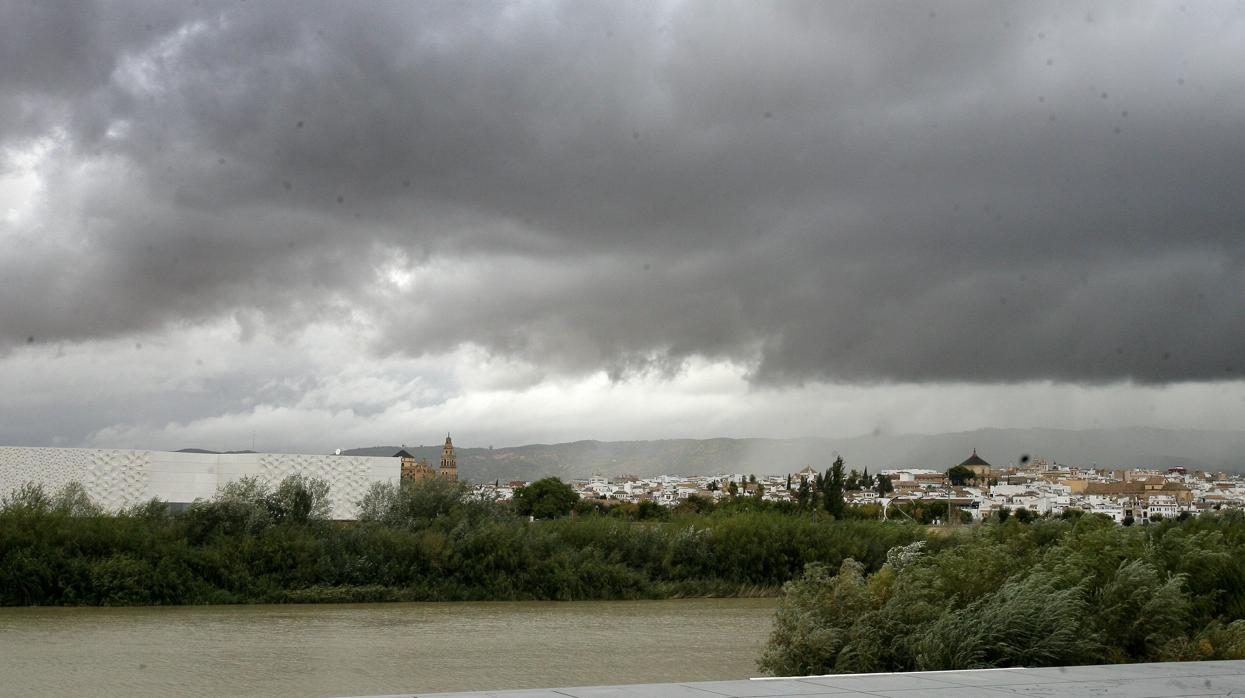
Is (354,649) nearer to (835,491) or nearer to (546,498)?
(835,491)

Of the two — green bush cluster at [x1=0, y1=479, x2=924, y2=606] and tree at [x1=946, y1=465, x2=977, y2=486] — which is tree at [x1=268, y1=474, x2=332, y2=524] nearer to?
green bush cluster at [x1=0, y1=479, x2=924, y2=606]

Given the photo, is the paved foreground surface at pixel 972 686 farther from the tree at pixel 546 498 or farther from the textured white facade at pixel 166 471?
the tree at pixel 546 498

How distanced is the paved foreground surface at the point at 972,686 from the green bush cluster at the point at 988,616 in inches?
45.2

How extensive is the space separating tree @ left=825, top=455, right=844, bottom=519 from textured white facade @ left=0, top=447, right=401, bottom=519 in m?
23.3

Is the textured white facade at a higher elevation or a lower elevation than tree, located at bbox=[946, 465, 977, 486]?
higher

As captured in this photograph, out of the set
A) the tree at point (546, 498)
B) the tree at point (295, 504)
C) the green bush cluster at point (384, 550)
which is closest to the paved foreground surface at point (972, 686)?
the green bush cluster at point (384, 550)

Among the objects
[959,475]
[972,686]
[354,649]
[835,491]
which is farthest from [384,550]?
[959,475]

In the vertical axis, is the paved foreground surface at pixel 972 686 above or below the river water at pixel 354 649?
above

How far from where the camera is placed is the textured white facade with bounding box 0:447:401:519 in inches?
2255

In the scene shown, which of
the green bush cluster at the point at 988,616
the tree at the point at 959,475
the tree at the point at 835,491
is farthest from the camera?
the tree at the point at 959,475

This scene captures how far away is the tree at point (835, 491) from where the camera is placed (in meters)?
55.5

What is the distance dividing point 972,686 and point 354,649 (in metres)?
11.1

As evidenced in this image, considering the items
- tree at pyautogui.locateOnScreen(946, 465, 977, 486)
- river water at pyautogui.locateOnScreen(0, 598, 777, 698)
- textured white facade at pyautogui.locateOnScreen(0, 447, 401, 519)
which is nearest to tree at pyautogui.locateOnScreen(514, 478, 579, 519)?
textured white facade at pyautogui.locateOnScreen(0, 447, 401, 519)

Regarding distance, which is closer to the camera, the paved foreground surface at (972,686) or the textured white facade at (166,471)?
the paved foreground surface at (972,686)
